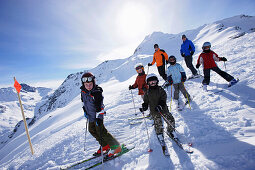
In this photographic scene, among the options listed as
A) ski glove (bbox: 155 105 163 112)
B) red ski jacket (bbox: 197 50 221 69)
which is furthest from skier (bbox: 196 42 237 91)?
ski glove (bbox: 155 105 163 112)

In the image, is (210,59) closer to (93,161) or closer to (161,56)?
(161,56)

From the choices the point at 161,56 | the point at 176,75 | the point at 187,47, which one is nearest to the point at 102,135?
the point at 176,75

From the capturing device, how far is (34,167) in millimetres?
4328

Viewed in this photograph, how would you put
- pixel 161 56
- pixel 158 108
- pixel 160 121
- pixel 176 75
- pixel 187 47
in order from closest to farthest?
pixel 158 108
pixel 160 121
pixel 176 75
pixel 161 56
pixel 187 47

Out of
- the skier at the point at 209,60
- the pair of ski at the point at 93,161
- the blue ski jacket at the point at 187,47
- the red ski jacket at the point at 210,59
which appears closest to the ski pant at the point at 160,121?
the pair of ski at the point at 93,161

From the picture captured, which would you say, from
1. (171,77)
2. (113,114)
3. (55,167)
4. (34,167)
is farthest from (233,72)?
(34,167)

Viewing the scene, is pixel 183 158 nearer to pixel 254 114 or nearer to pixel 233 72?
pixel 254 114

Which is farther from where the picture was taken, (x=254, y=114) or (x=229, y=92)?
(x=229, y=92)

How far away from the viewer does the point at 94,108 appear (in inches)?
138

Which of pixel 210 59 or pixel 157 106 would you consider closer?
pixel 157 106

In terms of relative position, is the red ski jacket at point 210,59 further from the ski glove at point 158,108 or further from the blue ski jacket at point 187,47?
the ski glove at point 158,108

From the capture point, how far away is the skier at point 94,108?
10.6 feet

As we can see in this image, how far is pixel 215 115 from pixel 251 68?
160 inches

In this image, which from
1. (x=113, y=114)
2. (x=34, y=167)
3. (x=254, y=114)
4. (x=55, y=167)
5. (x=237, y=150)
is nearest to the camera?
(x=237, y=150)
